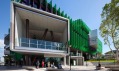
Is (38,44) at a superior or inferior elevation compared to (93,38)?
inferior

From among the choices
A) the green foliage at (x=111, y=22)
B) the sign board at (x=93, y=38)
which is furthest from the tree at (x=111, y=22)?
the sign board at (x=93, y=38)

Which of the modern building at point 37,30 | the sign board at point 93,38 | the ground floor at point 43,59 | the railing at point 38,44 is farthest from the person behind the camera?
the sign board at point 93,38

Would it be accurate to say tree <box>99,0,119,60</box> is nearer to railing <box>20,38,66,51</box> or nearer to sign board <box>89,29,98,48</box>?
railing <box>20,38,66,51</box>

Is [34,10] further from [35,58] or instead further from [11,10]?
[35,58]

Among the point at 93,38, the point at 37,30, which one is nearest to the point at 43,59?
the point at 37,30

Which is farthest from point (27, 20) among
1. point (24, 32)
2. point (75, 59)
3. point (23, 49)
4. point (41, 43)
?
point (75, 59)

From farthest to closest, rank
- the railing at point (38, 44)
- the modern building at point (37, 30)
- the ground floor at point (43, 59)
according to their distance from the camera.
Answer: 1. the ground floor at point (43, 59)
2. the railing at point (38, 44)
3. the modern building at point (37, 30)

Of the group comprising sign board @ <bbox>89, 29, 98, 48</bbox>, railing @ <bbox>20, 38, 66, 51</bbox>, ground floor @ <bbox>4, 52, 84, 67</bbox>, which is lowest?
ground floor @ <bbox>4, 52, 84, 67</bbox>

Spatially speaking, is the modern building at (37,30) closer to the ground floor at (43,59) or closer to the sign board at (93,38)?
the ground floor at (43,59)

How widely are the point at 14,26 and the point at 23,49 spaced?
365 cm

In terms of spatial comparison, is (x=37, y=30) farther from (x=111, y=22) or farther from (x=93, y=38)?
(x=93, y=38)

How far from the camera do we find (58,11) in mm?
38062

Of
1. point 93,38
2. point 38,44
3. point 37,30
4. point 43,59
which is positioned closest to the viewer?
point 38,44

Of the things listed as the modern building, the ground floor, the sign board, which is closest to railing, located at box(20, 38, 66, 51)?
the modern building
